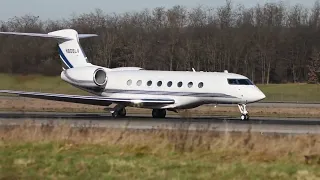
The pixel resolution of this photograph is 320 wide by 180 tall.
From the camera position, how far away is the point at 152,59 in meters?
95.8

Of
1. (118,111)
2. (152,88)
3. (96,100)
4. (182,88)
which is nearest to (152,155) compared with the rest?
(96,100)

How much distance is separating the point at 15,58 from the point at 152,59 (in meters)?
41.1

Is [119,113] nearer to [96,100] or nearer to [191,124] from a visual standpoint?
[96,100]

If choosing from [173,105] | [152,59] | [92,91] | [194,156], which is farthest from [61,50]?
[152,59]

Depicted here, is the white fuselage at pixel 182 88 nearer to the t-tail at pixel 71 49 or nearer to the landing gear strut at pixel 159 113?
the landing gear strut at pixel 159 113

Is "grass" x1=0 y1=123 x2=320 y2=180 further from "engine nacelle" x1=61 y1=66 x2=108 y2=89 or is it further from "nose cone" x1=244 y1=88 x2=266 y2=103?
"engine nacelle" x1=61 y1=66 x2=108 y2=89

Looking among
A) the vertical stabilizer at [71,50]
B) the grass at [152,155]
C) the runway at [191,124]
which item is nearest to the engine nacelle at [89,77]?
the vertical stabilizer at [71,50]

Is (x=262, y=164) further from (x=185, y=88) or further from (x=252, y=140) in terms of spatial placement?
(x=185, y=88)

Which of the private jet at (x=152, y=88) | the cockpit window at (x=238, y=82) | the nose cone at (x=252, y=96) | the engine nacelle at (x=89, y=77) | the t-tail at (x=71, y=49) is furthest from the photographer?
the t-tail at (x=71, y=49)

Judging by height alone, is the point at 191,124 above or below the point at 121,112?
above

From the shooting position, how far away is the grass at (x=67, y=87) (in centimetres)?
5203

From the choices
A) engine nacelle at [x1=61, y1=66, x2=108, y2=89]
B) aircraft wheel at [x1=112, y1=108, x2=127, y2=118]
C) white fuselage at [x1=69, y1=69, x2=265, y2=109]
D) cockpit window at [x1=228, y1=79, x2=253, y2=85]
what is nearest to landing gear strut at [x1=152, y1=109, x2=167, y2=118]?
white fuselage at [x1=69, y1=69, x2=265, y2=109]

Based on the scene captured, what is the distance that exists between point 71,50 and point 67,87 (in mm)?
31359

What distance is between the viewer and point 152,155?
45.6ft
